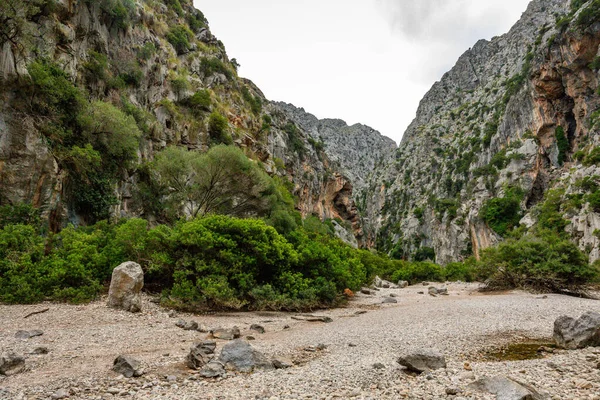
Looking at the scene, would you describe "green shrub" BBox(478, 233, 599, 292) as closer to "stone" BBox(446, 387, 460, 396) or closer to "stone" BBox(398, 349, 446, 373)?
"stone" BBox(398, 349, 446, 373)

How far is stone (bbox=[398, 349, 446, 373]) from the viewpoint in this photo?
525cm

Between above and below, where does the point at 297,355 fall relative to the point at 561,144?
below

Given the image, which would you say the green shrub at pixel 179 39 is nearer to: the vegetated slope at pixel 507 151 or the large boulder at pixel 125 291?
the large boulder at pixel 125 291

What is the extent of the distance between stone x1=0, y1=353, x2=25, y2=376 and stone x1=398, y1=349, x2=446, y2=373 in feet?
20.3

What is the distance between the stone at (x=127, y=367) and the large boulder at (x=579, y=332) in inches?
315

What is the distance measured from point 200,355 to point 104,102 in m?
22.7

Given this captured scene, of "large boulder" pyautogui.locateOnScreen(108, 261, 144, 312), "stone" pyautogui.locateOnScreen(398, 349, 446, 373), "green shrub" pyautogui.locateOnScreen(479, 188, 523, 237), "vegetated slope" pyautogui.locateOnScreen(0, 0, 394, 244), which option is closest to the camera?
"stone" pyautogui.locateOnScreen(398, 349, 446, 373)

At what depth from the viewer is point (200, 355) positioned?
587 cm

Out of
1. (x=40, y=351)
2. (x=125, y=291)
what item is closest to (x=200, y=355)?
(x=40, y=351)

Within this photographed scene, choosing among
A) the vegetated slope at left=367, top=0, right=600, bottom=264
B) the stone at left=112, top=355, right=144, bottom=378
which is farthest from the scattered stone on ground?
the vegetated slope at left=367, top=0, right=600, bottom=264

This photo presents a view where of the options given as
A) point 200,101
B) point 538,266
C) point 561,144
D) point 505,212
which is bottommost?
point 538,266

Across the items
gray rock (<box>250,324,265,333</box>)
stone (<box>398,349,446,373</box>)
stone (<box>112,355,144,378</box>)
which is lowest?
gray rock (<box>250,324,265,333</box>)

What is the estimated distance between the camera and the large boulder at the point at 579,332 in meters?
6.49

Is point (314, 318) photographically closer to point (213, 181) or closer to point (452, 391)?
point (452, 391)
